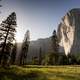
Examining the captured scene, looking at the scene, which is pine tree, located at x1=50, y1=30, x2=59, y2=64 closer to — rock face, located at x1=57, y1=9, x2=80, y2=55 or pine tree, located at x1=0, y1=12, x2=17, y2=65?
pine tree, located at x1=0, y1=12, x2=17, y2=65

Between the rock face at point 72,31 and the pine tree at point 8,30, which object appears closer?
the pine tree at point 8,30

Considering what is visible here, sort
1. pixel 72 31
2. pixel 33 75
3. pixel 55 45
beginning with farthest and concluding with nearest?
pixel 72 31 → pixel 55 45 → pixel 33 75

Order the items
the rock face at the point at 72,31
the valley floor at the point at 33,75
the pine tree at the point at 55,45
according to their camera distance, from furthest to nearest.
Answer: the rock face at the point at 72,31 < the pine tree at the point at 55,45 < the valley floor at the point at 33,75

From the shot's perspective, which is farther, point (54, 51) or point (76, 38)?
point (76, 38)

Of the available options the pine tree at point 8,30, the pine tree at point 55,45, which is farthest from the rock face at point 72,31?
the pine tree at point 8,30

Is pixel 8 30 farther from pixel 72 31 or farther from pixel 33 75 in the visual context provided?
pixel 72 31

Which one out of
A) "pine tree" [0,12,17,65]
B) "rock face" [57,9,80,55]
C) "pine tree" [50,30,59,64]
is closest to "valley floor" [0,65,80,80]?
"pine tree" [0,12,17,65]

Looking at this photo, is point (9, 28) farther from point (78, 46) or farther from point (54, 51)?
point (78, 46)

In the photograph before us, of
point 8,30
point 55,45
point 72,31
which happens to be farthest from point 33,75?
point 72,31

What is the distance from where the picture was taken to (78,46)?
17288 centimetres

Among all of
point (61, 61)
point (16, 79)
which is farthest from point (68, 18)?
point (16, 79)

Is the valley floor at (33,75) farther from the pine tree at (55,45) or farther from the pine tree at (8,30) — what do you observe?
the pine tree at (55,45)

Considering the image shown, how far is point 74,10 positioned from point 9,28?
165437mm

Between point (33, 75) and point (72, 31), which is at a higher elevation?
point (72, 31)
